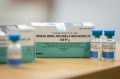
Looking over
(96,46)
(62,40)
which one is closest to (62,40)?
(62,40)

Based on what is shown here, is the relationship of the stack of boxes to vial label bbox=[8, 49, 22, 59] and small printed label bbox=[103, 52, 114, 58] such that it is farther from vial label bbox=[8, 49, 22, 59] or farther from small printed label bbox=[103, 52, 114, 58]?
vial label bbox=[8, 49, 22, 59]

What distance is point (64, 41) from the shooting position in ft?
3.25

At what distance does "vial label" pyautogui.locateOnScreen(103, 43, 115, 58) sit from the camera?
92cm

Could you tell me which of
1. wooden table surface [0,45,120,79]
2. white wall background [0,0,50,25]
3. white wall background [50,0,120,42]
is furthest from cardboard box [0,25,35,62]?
→ white wall background [50,0,120,42]

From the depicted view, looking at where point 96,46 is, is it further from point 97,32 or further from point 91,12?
point 91,12

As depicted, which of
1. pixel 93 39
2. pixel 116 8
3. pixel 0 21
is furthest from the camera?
pixel 116 8

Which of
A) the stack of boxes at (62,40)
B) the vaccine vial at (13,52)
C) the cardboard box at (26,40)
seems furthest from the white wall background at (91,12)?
the vaccine vial at (13,52)

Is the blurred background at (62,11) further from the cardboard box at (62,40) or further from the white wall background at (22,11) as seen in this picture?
the cardboard box at (62,40)

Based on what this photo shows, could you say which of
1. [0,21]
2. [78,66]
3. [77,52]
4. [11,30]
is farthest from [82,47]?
[0,21]

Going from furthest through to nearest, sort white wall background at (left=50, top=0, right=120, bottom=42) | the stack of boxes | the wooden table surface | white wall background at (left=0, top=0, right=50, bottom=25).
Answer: white wall background at (left=50, top=0, right=120, bottom=42) → white wall background at (left=0, top=0, right=50, bottom=25) → the stack of boxes → the wooden table surface

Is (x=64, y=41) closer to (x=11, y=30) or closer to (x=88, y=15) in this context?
(x=11, y=30)

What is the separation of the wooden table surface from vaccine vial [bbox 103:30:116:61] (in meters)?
0.04

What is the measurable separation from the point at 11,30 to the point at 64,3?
0.97 metres

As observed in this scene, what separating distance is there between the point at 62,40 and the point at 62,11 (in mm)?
814
